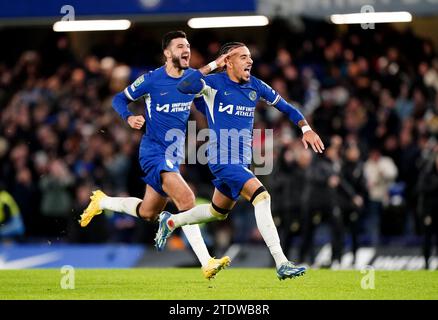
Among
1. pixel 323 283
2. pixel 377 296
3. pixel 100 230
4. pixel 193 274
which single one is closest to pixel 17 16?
pixel 100 230

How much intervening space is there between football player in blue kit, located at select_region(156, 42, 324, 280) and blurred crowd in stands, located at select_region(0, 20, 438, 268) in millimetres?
5464

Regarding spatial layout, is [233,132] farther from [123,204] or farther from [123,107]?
[123,204]

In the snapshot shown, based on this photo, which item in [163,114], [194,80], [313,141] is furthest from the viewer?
[163,114]

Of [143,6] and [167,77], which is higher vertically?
[143,6]

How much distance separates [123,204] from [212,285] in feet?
5.57

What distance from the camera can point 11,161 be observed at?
2125cm

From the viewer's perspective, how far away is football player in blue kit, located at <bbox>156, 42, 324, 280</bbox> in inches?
462

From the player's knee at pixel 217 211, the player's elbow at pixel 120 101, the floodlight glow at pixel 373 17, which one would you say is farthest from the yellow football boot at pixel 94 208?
the floodlight glow at pixel 373 17

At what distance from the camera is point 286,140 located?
18344 mm

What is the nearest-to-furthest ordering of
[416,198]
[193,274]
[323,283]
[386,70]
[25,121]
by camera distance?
1. [323,283]
2. [193,274]
3. [416,198]
4. [386,70]
5. [25,121]

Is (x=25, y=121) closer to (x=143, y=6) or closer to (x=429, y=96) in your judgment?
(x=143, y=6)

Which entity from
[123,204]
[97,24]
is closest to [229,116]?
[123,204]

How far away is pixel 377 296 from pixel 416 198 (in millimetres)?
6998

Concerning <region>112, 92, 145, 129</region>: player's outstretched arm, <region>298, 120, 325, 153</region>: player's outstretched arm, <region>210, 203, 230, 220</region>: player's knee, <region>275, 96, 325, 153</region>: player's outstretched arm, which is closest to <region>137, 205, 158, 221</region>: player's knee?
<region>210, 203, 230, 220</region>: player's knee
